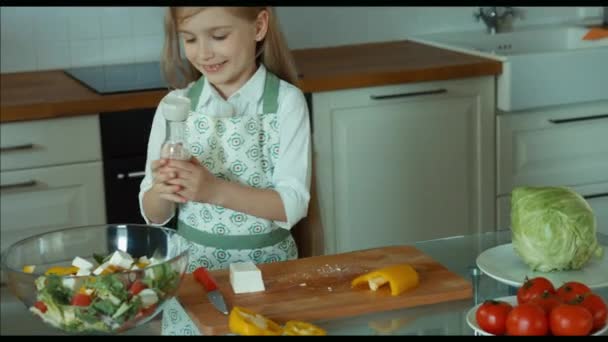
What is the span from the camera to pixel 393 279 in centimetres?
164

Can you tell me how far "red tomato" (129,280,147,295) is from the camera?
1443 millimetres

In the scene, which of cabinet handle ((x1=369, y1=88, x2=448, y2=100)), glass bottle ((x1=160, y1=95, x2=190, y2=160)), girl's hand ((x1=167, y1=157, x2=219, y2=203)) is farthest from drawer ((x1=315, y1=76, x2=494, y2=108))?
glass bottle ((x1=160, y1=95, x2=190, y2=160))

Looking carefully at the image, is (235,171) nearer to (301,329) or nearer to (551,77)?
(301,329)

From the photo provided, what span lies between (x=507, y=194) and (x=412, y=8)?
775mm

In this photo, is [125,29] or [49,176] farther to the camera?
[125,29]

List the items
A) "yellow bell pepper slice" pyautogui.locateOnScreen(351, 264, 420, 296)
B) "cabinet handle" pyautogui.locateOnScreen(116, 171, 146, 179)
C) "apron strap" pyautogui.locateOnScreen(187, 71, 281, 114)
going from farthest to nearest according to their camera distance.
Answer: "cabinet handle" pyautogui.locateOnScreen(116, 171, 146, 179) < "apron strap" pyautogui.locateOnScreen(187, 71, 281, 114) < "yellow bell pepper slice" pyautogui.locateOnScreen(351, 264, 420, 296)

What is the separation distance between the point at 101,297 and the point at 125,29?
2.14 metres

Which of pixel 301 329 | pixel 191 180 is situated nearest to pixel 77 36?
pixel 191 180

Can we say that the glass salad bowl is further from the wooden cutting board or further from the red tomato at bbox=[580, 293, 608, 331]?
the red tomato at bbox=[580, 293, 608, 331]

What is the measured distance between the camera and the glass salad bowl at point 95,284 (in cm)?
141

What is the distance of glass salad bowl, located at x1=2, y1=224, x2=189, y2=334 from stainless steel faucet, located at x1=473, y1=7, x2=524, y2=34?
2.32 meters

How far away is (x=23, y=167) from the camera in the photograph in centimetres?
289

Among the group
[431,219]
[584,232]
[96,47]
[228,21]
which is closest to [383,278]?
[584,232]

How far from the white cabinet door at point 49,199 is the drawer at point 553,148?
1.25 metres
